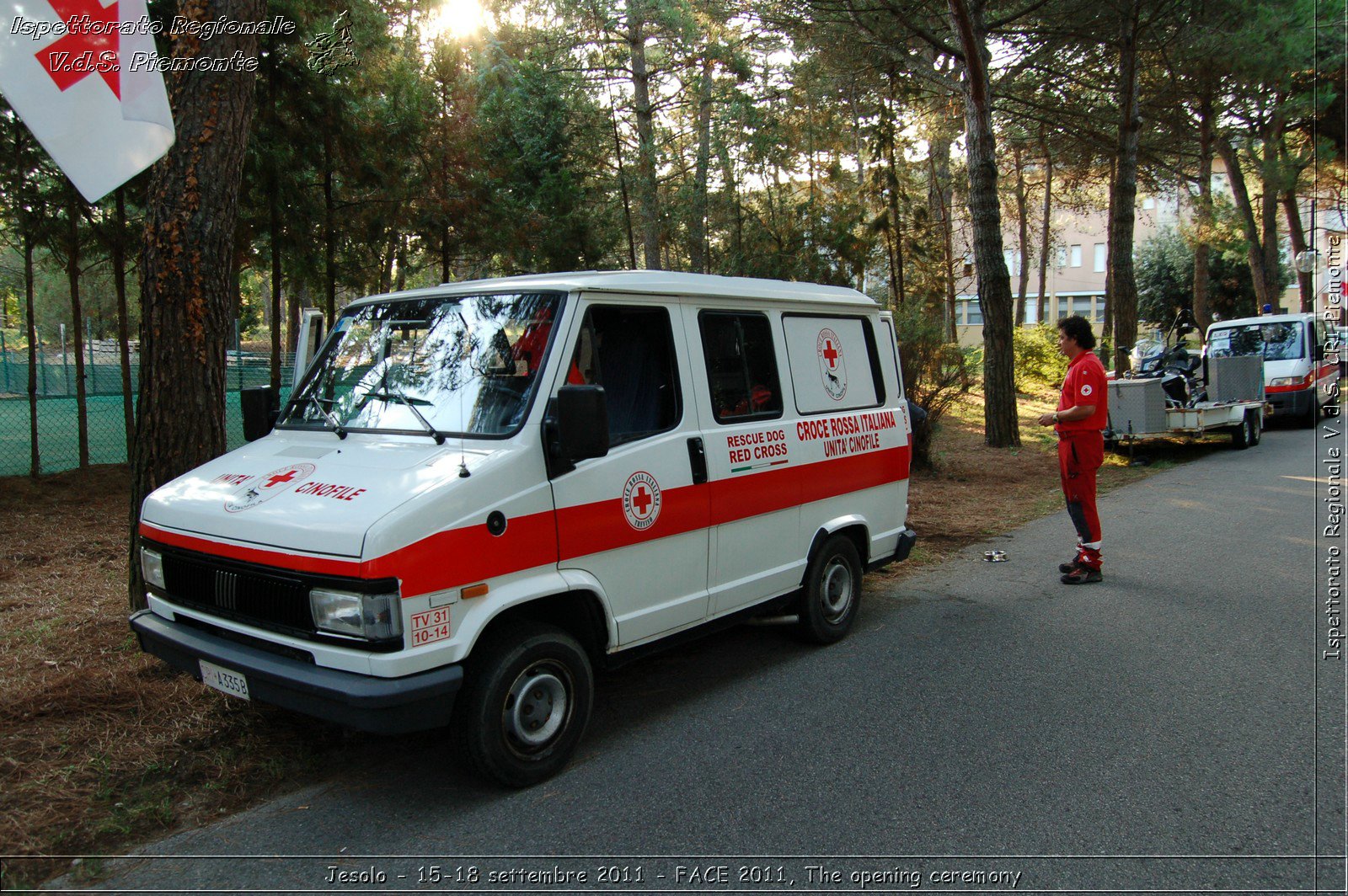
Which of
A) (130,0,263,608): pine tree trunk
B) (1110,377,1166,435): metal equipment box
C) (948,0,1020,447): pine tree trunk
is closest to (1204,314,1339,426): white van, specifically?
(1110,377,1166,435): metal equipment box

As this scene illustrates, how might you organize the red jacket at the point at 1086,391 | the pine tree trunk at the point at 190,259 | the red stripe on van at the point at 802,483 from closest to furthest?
the red stripe on van at the point at 802,483 < the pine tree trunk at the point at 190,259 < the red jacket at the point at 1086,391

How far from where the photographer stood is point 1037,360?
28.9 m

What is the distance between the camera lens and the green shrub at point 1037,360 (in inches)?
1124

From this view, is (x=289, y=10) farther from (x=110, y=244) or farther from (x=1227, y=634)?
(x=1227, y=634)

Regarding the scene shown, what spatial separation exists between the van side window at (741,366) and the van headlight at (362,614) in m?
2.18

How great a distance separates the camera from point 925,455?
1293 cm

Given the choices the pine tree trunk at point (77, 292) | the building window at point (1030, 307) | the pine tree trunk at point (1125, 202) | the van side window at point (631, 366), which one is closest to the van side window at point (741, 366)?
the van side window at point (631, 366)

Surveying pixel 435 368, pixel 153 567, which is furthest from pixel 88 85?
pixel 153 567

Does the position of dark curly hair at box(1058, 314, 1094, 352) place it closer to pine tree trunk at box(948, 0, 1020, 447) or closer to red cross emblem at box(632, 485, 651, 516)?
red cross emblem at box(632, 485, 651, 516)

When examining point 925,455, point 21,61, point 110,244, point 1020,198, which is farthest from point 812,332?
point 1020,198

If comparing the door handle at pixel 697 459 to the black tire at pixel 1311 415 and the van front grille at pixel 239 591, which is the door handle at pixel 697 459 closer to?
the van front grille at pixel 239 591

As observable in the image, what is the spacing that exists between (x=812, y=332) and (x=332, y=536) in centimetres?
347

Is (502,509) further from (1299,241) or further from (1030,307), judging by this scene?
(1030,307)

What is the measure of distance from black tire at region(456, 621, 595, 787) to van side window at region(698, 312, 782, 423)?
165 cm
